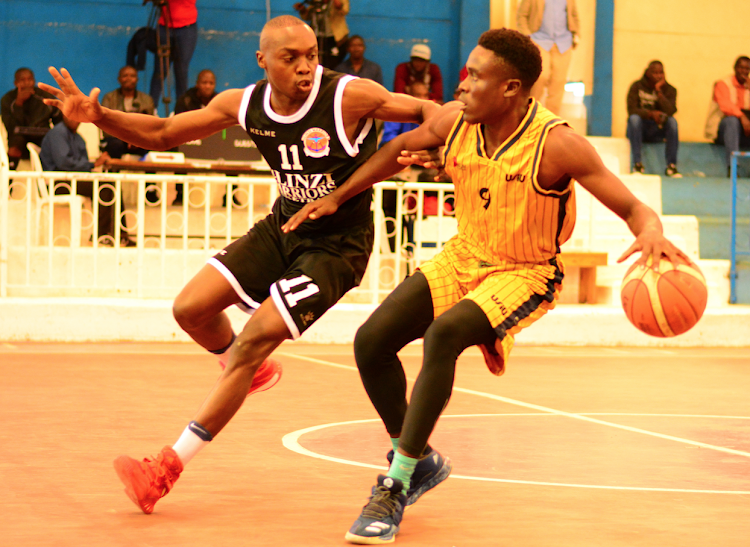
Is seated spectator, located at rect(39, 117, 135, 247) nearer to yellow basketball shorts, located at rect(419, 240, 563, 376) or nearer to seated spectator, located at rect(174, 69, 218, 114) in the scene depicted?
seated spectator, located at rect(174, 69, 218, 114)

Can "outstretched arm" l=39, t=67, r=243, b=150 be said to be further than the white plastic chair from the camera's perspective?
No

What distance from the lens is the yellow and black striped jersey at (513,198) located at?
400cm

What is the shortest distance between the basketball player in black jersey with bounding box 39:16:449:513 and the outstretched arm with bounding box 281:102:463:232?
0.39ft

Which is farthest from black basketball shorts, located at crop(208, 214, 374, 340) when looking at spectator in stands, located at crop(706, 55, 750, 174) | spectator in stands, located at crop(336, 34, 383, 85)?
spectator in stands, located at crop(706, 55, 750, 174)

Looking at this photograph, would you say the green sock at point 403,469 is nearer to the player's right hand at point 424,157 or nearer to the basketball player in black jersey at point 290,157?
the basketball player in black jersey at point 290,157

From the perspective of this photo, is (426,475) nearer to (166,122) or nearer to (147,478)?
(147,478)

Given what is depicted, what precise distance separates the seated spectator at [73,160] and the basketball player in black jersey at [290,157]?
6523mm

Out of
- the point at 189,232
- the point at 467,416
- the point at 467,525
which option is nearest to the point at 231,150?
the point at 189,232

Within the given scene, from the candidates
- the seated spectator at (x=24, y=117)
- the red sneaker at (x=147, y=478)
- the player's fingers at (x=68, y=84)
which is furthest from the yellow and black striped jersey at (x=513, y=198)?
the seated spectator at (x=24, y=117)

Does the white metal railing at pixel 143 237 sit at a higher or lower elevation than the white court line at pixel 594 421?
higher

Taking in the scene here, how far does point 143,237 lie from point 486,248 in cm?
696

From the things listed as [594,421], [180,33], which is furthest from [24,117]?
[594,421]

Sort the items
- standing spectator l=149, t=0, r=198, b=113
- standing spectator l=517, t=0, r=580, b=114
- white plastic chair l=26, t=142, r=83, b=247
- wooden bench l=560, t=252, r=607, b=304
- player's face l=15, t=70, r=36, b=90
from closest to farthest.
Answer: white plastic chair l=26, t=142, r=83, b=247 → wooden bench l=560, t=252, r=607, b=304 → player's face l=15, t=70, r=36, b=90 → standing spectator l=149, t=0, r=198, b=113 → standing spectator l=517, t=0, r=580, b=114

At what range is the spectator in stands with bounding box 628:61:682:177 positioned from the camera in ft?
48.2
